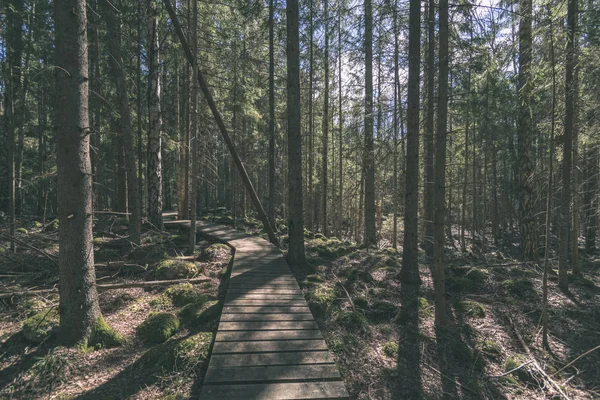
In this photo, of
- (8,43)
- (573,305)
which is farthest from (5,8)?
(573,305)

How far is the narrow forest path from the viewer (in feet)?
9.98

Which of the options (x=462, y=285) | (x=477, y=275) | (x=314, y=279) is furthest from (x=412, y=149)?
(x=477, y=275)

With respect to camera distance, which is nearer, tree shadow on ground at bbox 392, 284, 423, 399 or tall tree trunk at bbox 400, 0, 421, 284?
tree shadow on ground at bbox 392, 284, 423, 399

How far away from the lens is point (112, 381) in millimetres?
3600

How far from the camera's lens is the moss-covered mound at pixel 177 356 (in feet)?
12.3

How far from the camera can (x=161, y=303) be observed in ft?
19.4

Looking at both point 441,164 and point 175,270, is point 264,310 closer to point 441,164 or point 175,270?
point 175,270

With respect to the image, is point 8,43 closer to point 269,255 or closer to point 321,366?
point 269,255

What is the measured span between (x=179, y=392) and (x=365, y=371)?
240 cm

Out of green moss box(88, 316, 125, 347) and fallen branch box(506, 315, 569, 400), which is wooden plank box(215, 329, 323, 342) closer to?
green moss box(88, 316, 125, 347)

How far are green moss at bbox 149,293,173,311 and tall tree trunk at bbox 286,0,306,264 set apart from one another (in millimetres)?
3146

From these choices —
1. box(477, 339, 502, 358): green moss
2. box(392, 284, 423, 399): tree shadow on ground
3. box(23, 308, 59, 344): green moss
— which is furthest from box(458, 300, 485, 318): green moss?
box(23, 308, 59, 344): green moss

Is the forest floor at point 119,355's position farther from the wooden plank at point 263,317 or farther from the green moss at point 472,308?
the green moss at point 472,308

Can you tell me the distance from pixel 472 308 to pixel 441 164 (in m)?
3.29
